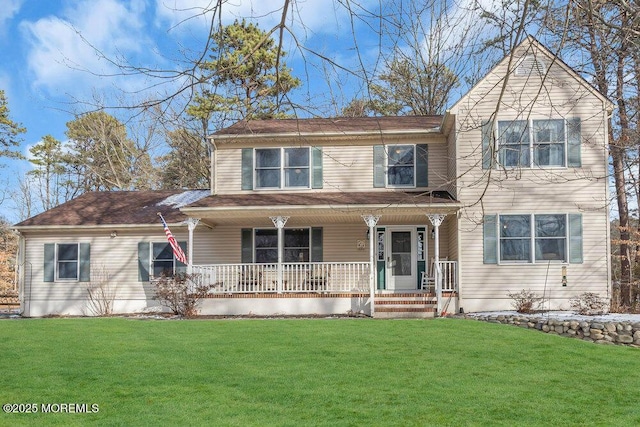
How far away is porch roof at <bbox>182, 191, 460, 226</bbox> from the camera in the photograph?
1608 cm

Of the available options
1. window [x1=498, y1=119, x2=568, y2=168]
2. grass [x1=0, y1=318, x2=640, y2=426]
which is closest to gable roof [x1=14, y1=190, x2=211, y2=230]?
grass [x1=0, y1=318, x2=640, y2=426]

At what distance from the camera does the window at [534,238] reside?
16047 mm

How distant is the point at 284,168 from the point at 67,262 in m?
7.35

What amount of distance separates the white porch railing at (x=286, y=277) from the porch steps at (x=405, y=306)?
0.89 m

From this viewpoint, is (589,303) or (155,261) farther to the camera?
(155,261)

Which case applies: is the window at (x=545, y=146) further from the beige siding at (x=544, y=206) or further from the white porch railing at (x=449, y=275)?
the white porch railing at (x=449, y=275)

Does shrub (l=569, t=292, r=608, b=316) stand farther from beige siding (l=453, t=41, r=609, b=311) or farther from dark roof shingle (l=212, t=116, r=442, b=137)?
dark roof shingle (l=212, t=116, r=442, b=137)

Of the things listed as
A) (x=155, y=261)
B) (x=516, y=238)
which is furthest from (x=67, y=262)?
(x=516, y=238)

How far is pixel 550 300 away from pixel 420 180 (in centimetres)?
491

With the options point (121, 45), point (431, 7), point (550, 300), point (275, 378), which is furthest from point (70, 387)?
point (550, 300)

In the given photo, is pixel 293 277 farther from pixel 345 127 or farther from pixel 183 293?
pixel 345 127

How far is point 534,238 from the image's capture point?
16078 millimetres

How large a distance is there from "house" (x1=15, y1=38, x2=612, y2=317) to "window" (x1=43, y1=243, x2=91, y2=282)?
34 mm

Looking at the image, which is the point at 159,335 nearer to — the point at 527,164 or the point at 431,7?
the point at 431,7
